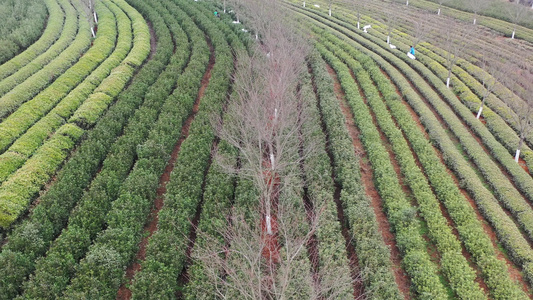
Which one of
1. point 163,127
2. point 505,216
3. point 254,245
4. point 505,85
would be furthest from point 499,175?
point 163,127

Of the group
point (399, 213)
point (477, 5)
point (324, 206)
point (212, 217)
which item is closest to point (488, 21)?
point (477, 5)

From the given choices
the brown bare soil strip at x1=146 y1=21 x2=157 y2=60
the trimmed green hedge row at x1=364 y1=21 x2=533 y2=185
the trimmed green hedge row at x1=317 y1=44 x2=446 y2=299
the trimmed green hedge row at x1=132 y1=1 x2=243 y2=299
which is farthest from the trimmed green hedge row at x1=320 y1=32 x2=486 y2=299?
the brown bare soil strip at x1=146 y1=21 x2=157 y2=60

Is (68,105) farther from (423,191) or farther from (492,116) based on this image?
(492,116)

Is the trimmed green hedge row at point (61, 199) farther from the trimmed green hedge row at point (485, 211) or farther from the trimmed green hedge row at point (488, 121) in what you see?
the trimmed green hedge row at point (488, 121)

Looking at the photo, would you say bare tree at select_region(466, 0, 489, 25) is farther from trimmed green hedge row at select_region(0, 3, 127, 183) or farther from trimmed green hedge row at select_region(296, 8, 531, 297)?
trimmed green hedge row at select_region(0, 3, 127, 183)

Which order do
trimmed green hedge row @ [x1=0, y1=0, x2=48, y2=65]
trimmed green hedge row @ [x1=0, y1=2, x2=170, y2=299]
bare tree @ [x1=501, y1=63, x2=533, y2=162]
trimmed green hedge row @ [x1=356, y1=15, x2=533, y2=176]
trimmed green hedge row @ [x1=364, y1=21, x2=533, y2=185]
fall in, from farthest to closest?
trimmed green hedge row @ [x1=0, y1=0, x2=48, y2=65]
trimmed green hedge row @ [x1=356, y1=15, x2=533, y2=176]
bare tree @ [x1=501, y1=63, x2=533, y2=162]
trimmed green hedge row @ [x1=364, y1=21, x2=533, y2=185]
trimmed green hedge row @ [x1=0, y1=2, x2=170, y2=299]

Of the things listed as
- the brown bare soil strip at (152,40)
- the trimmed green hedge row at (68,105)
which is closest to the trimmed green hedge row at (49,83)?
the trimmed green hedge row at (68,105)

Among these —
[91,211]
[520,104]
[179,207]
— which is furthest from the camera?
[520,104]
